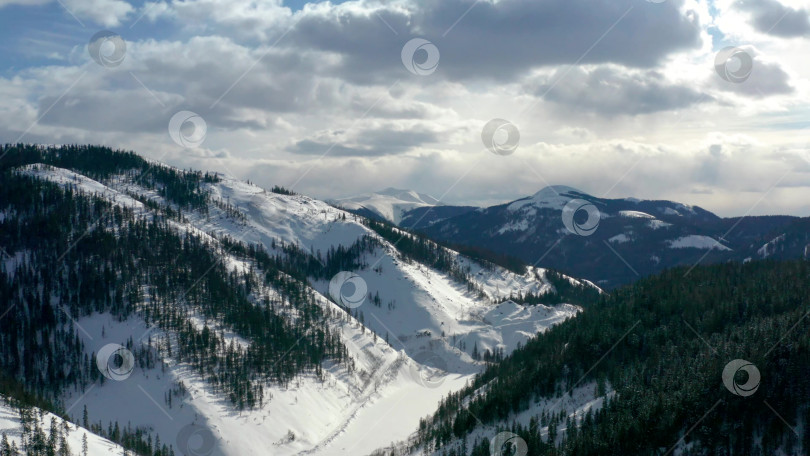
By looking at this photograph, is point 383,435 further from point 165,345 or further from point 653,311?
point 653,311

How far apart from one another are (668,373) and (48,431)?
12226cm

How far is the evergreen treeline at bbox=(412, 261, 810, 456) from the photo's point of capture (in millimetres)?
108438

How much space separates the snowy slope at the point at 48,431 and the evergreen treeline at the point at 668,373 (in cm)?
7029

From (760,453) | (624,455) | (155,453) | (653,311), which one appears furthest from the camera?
(653,311)

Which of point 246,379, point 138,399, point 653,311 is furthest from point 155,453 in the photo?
point 653,311

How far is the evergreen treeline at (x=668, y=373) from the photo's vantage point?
108 metres

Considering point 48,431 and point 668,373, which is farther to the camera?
point 668,373

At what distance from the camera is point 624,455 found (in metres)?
109

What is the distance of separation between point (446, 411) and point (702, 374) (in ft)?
220

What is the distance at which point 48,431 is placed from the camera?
363 feet

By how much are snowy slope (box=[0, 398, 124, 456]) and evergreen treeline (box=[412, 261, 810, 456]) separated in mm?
70288

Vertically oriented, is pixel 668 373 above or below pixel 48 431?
below

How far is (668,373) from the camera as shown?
408 ft

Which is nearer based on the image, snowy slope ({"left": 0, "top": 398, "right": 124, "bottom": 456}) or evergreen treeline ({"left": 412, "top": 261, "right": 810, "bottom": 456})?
snowy slope ({"left": 0, "top": 398, "right": 124, "bottom": 456})
